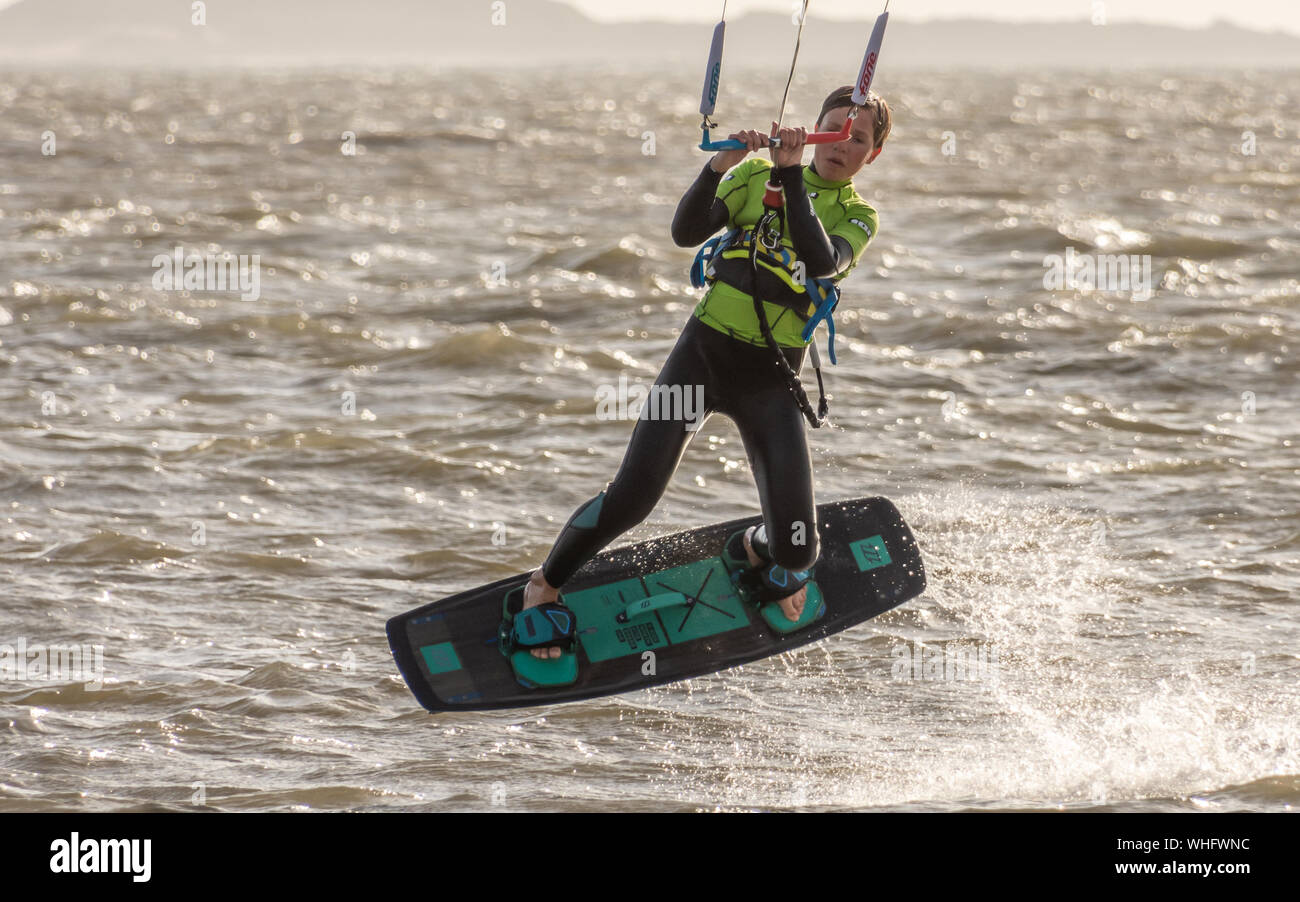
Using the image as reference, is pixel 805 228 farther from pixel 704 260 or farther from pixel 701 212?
pixel 704 260

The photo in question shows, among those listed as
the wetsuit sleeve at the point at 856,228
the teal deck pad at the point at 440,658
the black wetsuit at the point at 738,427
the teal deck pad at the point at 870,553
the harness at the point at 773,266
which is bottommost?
the teal deck pad at the point at 440,658

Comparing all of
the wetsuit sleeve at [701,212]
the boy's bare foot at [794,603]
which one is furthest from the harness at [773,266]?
the boy's bare foot at [794,603]

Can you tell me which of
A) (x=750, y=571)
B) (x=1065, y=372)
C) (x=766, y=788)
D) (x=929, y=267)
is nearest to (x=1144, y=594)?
(x=750, y=571)

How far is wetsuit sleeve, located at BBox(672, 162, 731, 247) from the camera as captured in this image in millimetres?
5922

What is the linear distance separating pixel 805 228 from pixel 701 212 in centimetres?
47

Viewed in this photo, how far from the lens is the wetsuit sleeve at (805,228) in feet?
18.8

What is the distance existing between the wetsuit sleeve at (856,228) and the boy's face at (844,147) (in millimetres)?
154

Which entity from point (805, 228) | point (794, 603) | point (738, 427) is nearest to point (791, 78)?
point (805, 228)

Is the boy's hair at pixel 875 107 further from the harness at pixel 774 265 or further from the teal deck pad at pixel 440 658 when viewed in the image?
Answer: the teal deck pad at pixel 440 658

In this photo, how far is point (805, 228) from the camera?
577 cm

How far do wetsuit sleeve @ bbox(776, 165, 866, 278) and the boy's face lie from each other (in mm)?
270

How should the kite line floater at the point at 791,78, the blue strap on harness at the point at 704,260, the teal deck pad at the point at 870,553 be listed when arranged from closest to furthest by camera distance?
the kite line floater at the point at 791,78 < the blue strap on harness at the point at 704,260 < the teal deck pad at the point at 870,553

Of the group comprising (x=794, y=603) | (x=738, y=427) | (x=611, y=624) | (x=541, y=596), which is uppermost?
(x=738, y=427)

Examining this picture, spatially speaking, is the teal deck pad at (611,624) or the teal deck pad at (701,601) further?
the teal deck pad at (701,601)
